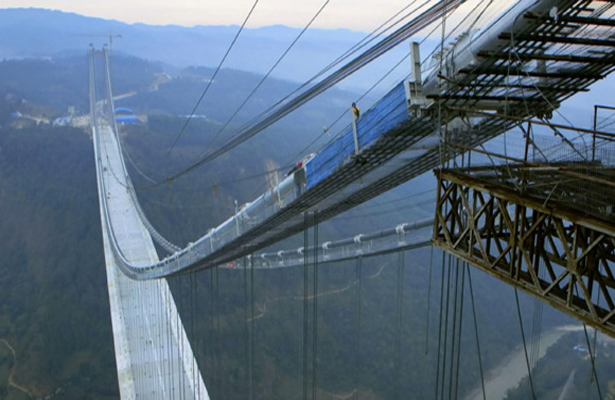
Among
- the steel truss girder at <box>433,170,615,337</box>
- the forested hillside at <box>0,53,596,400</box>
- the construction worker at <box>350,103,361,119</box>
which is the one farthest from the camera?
the forested hillside at <box>0,53,596,400</box>

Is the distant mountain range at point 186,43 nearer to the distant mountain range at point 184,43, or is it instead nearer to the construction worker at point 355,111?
the distant mountain range at point 184,43

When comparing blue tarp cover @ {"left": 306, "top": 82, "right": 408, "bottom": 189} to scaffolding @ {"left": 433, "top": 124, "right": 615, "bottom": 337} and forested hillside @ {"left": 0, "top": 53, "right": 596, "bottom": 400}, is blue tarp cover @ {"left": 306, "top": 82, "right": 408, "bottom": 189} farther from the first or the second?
forested hillside @ {"left": 0, "top": 53, "right": 596, "bottom": 400}

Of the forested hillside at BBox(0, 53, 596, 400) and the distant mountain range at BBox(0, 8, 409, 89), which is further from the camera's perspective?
the distant mountain range at BBox(0, 8, 409, 89)

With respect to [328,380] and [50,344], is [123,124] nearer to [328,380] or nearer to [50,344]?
[50,344]

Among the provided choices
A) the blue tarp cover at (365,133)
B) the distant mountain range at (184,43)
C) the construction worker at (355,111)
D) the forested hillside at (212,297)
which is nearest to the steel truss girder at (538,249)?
the blue tarp cover at (365,133)

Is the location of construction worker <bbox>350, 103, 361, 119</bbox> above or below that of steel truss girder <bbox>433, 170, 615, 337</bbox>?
above

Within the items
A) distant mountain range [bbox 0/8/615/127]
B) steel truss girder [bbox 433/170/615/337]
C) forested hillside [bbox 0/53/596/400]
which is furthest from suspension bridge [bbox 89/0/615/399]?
distant mountain range [bbox 0/8/615/127]

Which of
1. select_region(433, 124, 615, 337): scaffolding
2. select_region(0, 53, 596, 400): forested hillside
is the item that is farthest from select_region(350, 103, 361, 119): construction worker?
select_region(0, 53, 596, 400): forested hillside

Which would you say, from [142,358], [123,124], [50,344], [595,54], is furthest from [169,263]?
[123,124]

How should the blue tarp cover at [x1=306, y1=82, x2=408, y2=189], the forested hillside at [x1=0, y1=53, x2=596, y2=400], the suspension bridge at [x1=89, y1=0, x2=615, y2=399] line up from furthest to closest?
the forested hillside at [x1=0, y1=53, x2=596, y2=400] < the blue tarp cover at [x1=306, y1=82, x2=408, y2=189] < the suspension bridge at [x1=89, y1=0, x2=615, y2=399]

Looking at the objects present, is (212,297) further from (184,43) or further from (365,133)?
(184,43)
